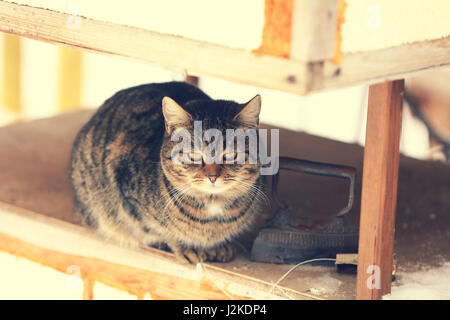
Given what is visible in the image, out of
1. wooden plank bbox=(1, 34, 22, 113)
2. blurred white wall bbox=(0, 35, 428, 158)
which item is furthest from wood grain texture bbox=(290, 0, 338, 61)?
wooden plank bbox=(1, 34, 22, 113)

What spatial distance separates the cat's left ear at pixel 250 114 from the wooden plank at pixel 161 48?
0.33 m

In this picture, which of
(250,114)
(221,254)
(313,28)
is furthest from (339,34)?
(221,254)

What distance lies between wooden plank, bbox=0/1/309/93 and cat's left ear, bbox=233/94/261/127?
331 millimetres

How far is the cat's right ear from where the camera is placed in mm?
1625

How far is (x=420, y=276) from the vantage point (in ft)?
5.65

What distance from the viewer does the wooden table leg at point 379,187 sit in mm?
1376

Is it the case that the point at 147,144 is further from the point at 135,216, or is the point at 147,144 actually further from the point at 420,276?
the point at 420,276

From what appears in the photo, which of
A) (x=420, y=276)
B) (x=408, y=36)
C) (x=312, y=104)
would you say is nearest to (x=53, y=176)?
(x=420, y=276)

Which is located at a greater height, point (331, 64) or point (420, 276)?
point (331, 64)

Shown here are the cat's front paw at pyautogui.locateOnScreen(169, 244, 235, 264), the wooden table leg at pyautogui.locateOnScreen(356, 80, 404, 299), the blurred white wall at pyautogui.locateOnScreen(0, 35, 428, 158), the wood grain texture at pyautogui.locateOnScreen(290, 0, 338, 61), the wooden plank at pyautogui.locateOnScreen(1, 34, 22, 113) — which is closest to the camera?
the wood grain texture at pyautogui.locateOnScreen(290, 0, 338, 61)

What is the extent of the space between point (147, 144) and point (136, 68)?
8.53ft

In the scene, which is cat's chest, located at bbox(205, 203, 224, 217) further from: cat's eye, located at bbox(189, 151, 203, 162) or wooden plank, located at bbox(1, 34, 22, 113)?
wooden plank, located at bbox(1, 34, 22, 113)

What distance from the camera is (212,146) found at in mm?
1632

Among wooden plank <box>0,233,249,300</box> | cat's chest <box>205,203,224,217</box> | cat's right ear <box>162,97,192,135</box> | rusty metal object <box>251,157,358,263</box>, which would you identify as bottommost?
wooden plank <box>0,233,249,300</box>
